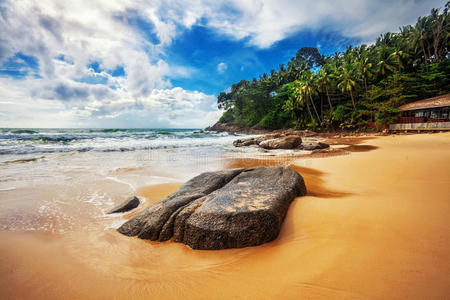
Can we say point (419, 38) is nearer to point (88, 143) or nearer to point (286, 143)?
point (286, 143)

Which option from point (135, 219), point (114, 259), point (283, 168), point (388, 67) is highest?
point (388, 67)

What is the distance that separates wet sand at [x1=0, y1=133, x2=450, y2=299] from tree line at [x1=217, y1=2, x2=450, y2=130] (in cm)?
2697

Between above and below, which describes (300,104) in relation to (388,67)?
below

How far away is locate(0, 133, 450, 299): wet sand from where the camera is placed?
1569 mm

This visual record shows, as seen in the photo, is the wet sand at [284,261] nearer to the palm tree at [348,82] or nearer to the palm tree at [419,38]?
the palm tree at [348,82]

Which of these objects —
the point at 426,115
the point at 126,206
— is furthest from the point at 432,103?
the point at 126,206

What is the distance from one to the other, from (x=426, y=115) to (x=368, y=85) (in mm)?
10166

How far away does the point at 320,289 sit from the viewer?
1559 mm

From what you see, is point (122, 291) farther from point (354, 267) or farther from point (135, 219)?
point (354, 267)

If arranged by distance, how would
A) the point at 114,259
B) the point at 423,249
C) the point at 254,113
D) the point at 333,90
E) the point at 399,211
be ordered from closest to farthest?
1. the point at 423,249
2. the point at 114,259
3. the point at 399,211
4. the point at 333,90
5. the point at 254,113

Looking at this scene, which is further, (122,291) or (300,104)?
(300,104)

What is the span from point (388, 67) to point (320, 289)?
129 feet

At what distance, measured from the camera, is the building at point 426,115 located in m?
18.9

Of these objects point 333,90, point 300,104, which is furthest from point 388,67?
point 300,104
